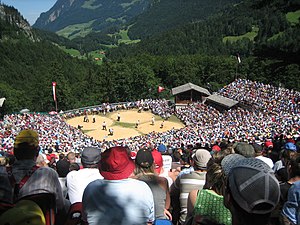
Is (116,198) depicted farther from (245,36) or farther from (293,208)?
(245,36)

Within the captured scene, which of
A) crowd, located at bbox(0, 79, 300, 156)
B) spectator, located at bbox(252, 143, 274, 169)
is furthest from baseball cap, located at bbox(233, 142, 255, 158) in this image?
crowd, located at bbox(0, 79, 300, 156)

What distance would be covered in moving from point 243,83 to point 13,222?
42.2 meters

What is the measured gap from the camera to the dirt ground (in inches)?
1329

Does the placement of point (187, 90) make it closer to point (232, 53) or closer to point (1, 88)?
point (1, 88)

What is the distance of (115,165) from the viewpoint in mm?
3254

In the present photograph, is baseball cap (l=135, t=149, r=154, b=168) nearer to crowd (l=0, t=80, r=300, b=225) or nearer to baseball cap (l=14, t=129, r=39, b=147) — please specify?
crowd (l=0, t=80, r=300, b=225)

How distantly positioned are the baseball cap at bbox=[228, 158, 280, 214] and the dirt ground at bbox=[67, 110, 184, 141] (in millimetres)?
30229

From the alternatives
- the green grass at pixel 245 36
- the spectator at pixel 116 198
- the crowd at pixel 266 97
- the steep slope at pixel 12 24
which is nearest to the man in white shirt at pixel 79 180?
the spectator at pixel 116 198

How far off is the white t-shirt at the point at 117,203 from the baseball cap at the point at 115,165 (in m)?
0.06

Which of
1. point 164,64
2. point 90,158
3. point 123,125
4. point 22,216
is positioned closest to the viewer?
point 22,216

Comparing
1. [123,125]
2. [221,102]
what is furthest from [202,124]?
[123,125]

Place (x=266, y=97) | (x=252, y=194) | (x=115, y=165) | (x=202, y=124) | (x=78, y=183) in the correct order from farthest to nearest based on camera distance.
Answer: (x=202, y=124) → (x=266, y=97) → (x=78, y=183) → (x=115, y=165) → (x=252, y=194)

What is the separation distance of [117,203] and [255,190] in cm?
148

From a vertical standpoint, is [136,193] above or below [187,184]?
above
